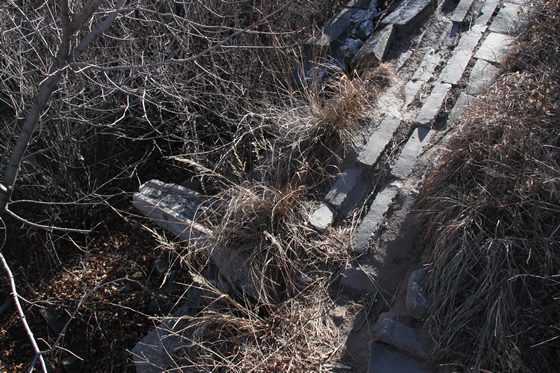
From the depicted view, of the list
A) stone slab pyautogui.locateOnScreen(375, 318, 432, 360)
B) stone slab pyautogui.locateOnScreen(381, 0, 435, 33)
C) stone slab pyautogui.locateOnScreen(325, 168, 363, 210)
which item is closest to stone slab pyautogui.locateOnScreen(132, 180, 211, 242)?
stone slab pyautogui.locateOnScreen(325, 168, 363, 210)

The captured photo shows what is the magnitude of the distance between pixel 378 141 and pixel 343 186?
0.47 meters

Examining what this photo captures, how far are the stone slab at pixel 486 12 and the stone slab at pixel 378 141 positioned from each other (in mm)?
1498

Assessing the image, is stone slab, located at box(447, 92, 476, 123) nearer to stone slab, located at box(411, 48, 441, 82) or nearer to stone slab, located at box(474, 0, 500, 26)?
stone slab, located at box(411, 48, 441, 82)

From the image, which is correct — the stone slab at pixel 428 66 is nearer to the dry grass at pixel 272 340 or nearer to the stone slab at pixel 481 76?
the stone slab at pixel 481 76

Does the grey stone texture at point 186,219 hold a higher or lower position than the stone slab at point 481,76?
lower

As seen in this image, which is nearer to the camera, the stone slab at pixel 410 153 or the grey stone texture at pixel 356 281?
the grey stone texture at pixel 356 281

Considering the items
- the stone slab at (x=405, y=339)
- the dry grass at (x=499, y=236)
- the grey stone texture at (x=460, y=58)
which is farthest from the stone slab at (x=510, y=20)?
the stone slab at (x=405, y=339)

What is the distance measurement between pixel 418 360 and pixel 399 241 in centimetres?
76

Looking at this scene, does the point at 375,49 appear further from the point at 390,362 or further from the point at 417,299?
the point at 390,362

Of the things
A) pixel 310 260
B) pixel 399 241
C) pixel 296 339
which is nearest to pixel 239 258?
pixel 310 260

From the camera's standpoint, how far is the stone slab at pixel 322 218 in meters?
2.98

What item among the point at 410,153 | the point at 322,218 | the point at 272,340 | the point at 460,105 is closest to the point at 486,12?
the point at 460,105

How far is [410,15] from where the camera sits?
13.1 ft

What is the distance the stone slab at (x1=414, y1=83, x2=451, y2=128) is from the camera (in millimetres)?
3225
